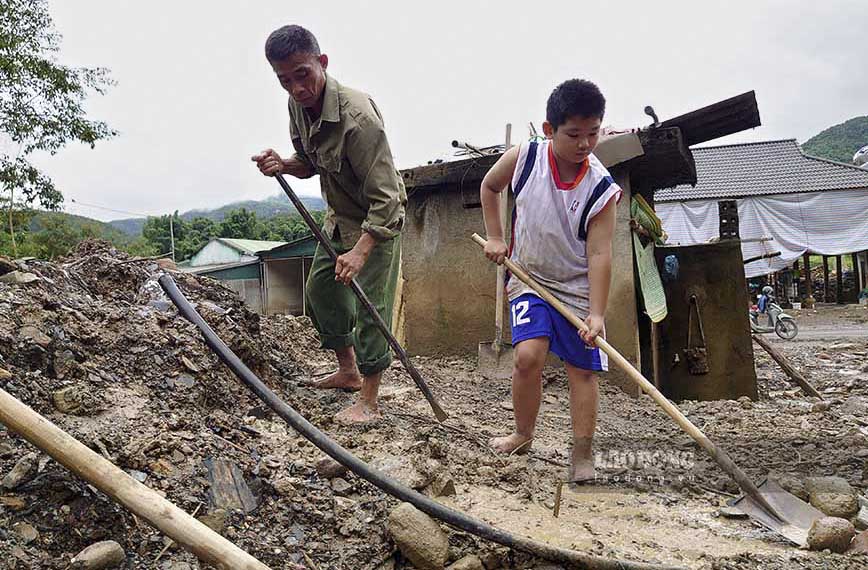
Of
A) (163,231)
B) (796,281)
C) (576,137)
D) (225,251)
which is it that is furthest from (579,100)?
(163,231)

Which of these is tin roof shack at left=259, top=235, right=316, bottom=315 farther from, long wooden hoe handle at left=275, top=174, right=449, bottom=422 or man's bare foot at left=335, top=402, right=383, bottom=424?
man's bare foot at left=335, top=402, right=383, bottom=424

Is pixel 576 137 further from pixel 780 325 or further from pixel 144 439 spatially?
pixel 780 325

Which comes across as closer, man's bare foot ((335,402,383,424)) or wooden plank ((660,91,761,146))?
man's bare foot ((335,402,383,424))

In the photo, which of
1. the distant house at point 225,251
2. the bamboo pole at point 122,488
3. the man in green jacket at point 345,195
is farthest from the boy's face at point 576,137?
the distant house at point 225,251

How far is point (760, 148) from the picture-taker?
2333cm

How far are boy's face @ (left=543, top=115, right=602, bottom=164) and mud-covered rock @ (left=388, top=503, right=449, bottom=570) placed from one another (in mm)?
1578

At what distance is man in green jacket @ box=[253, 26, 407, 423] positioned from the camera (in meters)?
2.82

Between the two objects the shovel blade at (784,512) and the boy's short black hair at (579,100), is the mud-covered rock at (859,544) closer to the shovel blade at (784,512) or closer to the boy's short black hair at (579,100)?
the shovel blade at (784,512)

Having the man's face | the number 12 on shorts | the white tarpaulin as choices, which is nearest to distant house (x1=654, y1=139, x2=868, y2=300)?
the white tarpaulin

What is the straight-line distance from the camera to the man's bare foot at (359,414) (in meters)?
2.93

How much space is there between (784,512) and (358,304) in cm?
207

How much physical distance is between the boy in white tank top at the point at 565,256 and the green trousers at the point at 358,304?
70 cm

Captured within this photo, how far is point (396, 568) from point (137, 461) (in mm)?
854

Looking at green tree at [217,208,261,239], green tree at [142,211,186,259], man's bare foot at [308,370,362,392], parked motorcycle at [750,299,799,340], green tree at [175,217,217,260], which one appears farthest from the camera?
green tree at [217,208,261,239]
